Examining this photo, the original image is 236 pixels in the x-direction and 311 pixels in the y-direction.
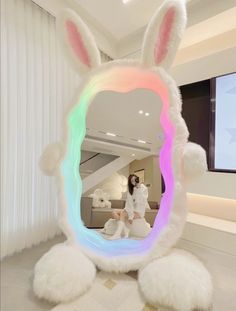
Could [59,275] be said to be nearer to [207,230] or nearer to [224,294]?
[224,294]

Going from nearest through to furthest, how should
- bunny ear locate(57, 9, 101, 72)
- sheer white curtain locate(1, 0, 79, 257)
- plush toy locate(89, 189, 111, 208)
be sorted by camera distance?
bunny ear locate(57, 9, 101, 72) → sheer white curtain locate(1, 0, 79, 257) → plush toy locate(89, 189, 111, 208)

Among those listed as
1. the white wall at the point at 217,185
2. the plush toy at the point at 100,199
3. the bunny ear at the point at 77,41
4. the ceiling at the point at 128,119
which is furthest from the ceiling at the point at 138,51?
the white wall at the point at 217,185

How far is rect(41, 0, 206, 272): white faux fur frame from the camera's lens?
36.8 inches

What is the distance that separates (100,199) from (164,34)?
0.98 meters

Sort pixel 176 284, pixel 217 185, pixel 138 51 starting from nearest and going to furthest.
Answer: pixel 176 284 < pixel 217 185 < pixel 138 51

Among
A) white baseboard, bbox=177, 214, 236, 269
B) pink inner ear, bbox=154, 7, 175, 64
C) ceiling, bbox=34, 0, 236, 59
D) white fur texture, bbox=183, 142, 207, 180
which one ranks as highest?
ceiling, bbox=34, 0, 236, 59

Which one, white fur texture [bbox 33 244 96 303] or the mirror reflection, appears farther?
the mirror reflection

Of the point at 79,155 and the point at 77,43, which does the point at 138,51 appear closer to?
the point at 77,43

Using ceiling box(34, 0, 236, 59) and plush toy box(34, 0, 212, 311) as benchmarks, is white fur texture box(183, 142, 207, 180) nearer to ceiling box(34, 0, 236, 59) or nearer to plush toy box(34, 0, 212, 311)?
plush toy box(34, 0, 212, 311)

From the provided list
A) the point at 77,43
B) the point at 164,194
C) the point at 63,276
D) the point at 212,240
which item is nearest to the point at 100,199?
the point at 164,194

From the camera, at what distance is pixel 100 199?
129 centimetres

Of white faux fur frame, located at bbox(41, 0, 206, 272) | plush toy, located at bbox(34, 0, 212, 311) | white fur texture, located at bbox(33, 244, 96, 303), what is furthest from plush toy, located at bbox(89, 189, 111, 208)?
white fur texture, located at bbox(33, 244, 96, 303)

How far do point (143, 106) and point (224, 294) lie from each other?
3.35ft

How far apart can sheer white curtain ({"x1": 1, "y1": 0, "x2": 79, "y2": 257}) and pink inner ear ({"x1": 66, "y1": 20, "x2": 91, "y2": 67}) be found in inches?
15.7
